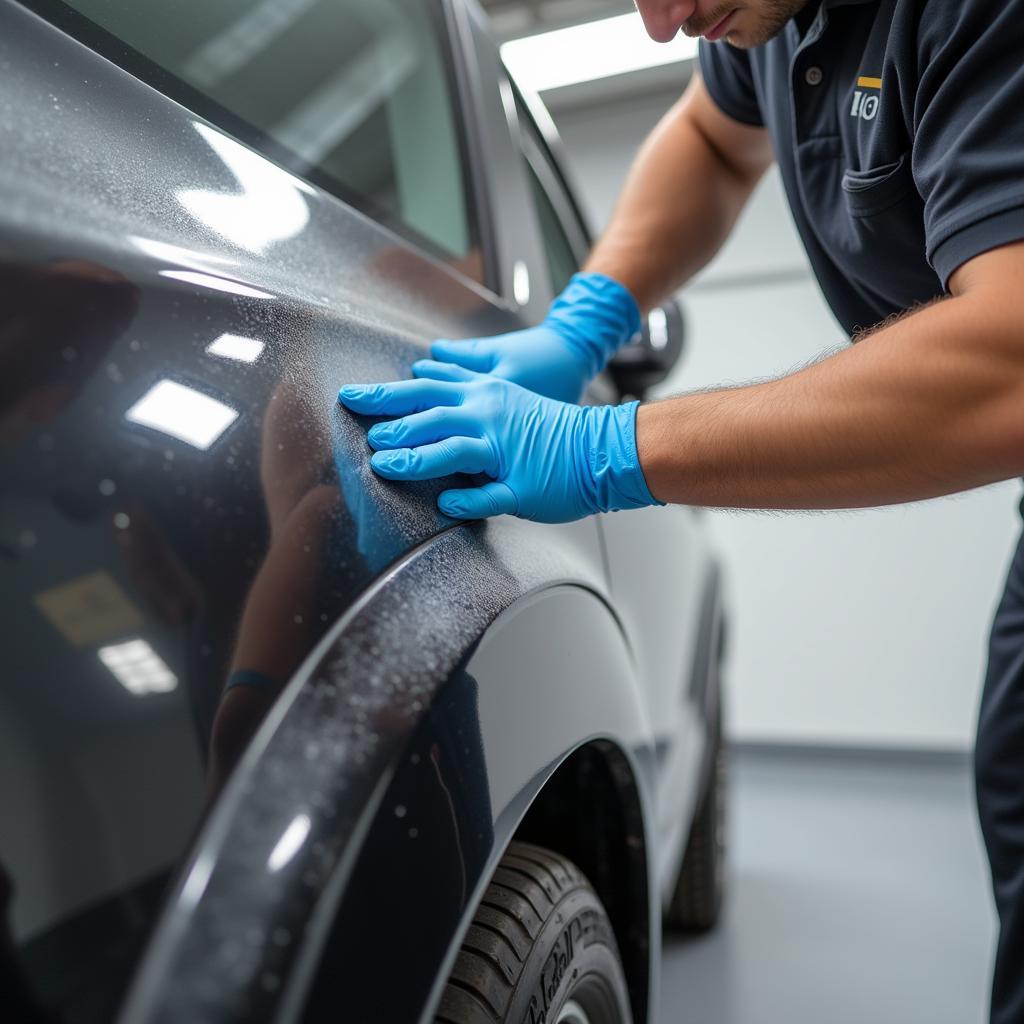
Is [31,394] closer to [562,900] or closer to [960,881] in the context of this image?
[562,900]

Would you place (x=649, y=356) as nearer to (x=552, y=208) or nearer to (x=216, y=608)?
(x=552, y=208)

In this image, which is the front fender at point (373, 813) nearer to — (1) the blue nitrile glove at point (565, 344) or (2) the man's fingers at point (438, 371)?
(2) the man's fingers at point (438, 371)

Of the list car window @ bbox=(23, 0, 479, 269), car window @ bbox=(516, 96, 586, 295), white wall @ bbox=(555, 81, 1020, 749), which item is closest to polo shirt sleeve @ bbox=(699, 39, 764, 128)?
car window @ bbox=(516, 96, 586, 295)

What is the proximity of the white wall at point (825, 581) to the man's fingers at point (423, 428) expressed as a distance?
302 centimetres

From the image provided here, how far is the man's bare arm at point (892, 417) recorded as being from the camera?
690mm

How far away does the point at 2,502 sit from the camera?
40 cm

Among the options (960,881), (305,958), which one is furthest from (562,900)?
(960,881)

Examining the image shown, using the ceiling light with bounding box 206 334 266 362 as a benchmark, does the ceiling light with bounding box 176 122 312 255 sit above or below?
above

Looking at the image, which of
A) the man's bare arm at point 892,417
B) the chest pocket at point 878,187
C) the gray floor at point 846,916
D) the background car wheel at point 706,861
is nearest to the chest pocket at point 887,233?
the chest pocket at point 878,187

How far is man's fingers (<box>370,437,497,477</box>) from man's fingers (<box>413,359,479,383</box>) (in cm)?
6

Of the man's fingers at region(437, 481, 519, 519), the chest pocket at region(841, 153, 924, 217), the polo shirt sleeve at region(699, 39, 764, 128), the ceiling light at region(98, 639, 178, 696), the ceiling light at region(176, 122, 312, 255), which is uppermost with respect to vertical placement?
the polo shirt sleeve at region(699, 39, 764, 128)

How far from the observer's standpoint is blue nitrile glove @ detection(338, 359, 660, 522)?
670 millimetres

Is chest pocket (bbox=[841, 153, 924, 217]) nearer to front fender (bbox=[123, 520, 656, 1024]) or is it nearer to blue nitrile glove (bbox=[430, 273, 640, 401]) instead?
blue nitrile glove (bbox=[430, 273, 640, 401])

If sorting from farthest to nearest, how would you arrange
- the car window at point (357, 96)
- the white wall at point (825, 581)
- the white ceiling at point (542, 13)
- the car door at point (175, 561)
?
1. the white wall at point (825, 581)
2. the white ceiling at point (542, 13)
3. the car window at point (357, 96)
4. the car door at point (175, 561)
